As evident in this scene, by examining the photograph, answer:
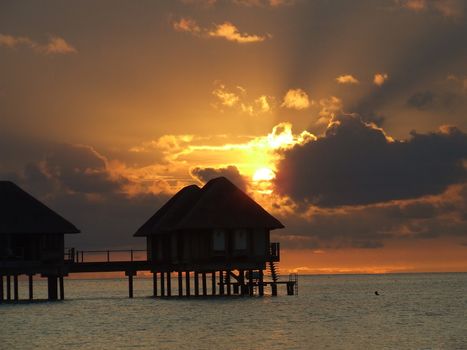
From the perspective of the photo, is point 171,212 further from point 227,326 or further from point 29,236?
point 227,326

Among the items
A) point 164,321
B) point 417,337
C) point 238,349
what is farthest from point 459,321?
point 238,349

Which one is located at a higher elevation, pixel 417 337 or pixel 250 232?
pixel 250 232

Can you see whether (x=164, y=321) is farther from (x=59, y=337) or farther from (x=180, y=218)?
(x=180, y=218)

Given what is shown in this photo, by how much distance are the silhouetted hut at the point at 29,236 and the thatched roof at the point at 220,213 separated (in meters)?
7.51

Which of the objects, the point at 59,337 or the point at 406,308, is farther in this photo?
the point at 406,308

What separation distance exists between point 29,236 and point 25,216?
68.1 inches

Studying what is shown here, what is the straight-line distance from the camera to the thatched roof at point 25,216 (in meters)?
69.0

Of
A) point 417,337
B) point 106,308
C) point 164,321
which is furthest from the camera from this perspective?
point 106,308

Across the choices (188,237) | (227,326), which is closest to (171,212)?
(188,237)

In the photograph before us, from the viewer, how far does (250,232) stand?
71.0 metres

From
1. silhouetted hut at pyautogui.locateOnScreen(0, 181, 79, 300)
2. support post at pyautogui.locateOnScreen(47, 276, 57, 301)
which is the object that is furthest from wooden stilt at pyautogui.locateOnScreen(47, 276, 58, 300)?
silhouetted hut at pyautogui.locateOnScreen(0, 181, 79, 300)

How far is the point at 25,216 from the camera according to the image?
69.9 metres

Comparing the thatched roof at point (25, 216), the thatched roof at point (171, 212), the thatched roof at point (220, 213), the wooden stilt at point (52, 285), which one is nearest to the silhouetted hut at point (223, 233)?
the thatched roof at point (220, 213)

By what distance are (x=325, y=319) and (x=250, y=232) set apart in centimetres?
920
